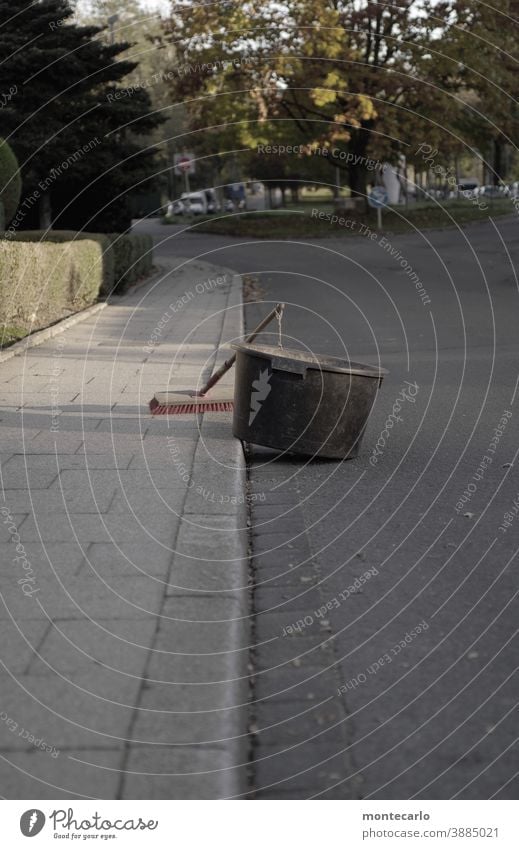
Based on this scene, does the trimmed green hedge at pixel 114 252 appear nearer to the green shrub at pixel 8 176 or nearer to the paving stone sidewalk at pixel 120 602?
the green shrub at pixel 8 176

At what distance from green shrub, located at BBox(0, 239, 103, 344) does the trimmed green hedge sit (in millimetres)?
665

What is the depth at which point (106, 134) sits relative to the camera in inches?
1201

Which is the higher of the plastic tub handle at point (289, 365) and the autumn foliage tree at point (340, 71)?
the autumn foliage tree at point (340, 71)

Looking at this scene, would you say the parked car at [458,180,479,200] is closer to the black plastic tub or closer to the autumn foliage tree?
the autumn foliage tree

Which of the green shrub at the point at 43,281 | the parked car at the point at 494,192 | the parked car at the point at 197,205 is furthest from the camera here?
the parked car at the point at 197,205

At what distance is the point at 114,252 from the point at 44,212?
1101 cm

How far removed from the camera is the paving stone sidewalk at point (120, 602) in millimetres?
3428

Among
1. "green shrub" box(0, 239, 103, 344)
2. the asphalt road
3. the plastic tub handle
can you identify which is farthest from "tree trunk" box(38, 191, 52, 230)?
the plastic tub handle

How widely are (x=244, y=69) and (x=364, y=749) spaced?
31.7m

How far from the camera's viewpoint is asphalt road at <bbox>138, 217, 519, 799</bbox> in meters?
3.54

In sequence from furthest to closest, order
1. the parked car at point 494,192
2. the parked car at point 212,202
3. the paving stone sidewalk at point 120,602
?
1. the parked car at point 212,202
2. the parked car at point 494,192
3. the paving stone sidewalk at point 120,602

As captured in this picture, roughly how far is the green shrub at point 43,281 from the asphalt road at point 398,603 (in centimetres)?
501

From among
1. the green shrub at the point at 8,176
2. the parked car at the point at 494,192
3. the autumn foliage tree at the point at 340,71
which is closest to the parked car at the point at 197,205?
the parked car at the point at 494,192

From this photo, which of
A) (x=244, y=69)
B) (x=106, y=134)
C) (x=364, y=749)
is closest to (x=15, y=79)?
(x=106, y=134)
